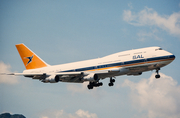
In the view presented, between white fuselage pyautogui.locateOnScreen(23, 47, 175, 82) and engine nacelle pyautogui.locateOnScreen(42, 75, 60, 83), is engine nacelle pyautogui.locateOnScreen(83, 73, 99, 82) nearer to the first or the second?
white fuselage pyautogui.locateOnScreen(23, 47, 175, 82)

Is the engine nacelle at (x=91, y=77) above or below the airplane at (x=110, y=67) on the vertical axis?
below

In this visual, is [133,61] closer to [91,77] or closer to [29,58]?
[91,77]

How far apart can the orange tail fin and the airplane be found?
103 inches

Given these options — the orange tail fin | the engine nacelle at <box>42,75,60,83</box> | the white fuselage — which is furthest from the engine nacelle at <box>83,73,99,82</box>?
the orange tail fin

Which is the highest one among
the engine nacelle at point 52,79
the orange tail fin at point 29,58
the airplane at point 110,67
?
the orange tail fin at point 29,58

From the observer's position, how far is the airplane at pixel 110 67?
48.2m

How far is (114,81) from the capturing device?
61.8m

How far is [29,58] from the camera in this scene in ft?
220

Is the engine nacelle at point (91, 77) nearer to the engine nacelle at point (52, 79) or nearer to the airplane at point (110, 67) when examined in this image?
the airplane at point (110, 67)

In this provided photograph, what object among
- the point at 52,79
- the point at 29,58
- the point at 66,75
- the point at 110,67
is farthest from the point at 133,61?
the point at 29,58

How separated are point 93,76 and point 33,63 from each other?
74.2ft

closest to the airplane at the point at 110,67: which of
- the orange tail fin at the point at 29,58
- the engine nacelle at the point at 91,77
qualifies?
the engine nacelle at the point at 91,77

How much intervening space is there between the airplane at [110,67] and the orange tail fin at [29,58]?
103 inches

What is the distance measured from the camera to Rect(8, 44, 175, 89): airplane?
48.2 meters
